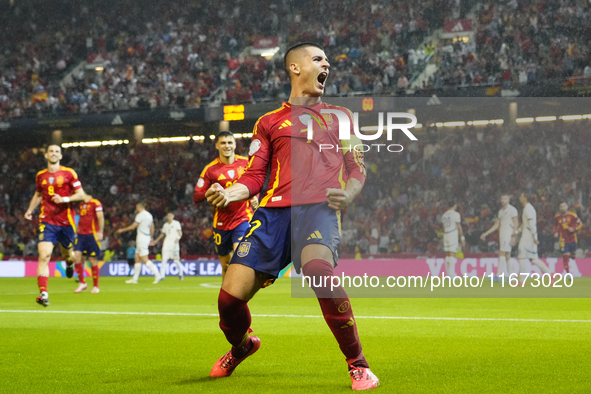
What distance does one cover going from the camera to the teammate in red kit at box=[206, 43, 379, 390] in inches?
166

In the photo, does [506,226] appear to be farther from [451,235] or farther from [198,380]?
[198,380]

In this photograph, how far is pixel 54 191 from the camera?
11.2 meters

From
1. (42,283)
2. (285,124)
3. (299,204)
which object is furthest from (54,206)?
(299,204)

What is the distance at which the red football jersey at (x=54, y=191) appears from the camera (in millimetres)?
11227

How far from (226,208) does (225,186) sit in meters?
0.36

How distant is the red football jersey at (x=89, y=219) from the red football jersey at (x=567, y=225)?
1122 centimetres

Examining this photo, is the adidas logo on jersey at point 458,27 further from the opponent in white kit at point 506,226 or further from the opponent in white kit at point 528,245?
the opponent in white kit at point 506,226

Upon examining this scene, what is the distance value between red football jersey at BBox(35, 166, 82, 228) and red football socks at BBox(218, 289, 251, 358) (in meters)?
7.12

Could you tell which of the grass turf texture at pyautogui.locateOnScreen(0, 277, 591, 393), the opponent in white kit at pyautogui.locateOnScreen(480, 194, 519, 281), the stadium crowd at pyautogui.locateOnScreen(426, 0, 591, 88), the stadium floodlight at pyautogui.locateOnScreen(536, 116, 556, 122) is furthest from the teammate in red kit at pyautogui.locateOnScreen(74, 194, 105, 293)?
the stadium floodlight at pyautogui.locateOnScreen(536, 116, 556, 122)

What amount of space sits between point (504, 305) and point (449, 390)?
706 cm

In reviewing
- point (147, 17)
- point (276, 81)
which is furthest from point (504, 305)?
point (147, 17)

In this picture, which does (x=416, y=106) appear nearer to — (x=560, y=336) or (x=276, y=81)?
(x=276, y=81)

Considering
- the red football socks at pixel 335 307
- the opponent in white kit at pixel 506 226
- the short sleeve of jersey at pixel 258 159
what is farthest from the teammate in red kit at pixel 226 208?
the opponent in white kit at pixel 506 226

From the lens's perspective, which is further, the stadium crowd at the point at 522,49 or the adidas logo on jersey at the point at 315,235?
the stadium crowd at the point at 522,49
